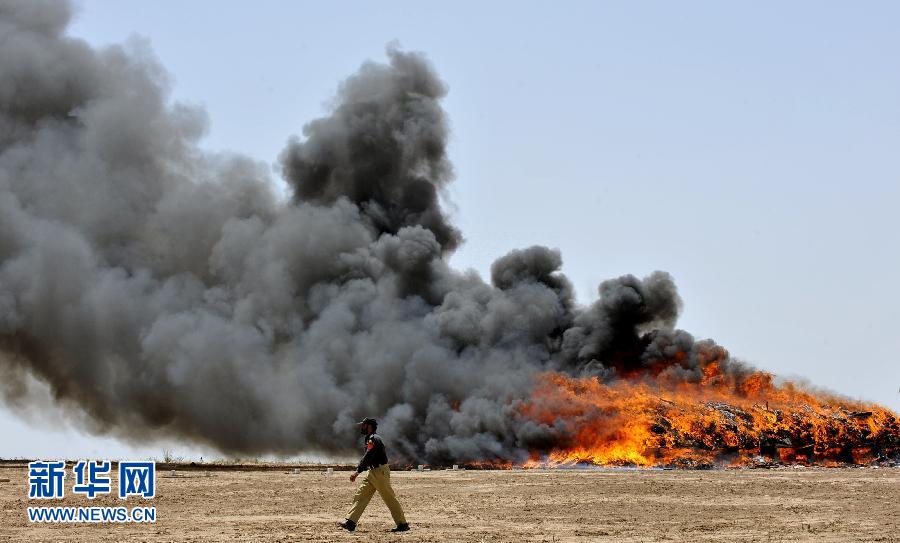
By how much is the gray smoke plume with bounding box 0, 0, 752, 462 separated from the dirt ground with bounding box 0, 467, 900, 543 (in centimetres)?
2481

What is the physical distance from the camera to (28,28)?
92.6m

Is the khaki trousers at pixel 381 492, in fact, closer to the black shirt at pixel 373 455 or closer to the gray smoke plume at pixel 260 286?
the black shirt at pixel 373 455

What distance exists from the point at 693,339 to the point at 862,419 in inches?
450

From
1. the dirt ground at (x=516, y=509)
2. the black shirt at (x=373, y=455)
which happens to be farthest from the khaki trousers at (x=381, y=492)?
the dirt ground at (x=516, y=509)

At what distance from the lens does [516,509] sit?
36562 millimetres

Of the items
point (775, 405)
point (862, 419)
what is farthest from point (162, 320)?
point (862, 419)

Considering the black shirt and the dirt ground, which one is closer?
the dirt ground

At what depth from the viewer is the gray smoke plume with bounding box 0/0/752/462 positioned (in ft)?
263

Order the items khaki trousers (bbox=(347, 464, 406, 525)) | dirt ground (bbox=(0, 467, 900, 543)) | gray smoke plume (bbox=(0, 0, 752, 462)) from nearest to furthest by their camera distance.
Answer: dirt ground (bbox=(0, 467, 900, 543))
khaki trousers (bbox=(347, 464, 406, 525))
gray smoke plume (bbox=(0, 0, 752, 462))

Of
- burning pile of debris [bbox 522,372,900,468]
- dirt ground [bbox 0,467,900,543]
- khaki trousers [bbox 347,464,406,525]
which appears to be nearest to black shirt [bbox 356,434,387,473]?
khaki trousers [bbox 347,464,406,525]

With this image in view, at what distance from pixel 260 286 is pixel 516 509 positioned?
54.2 meters

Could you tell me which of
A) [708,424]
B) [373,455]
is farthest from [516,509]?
[708,424]

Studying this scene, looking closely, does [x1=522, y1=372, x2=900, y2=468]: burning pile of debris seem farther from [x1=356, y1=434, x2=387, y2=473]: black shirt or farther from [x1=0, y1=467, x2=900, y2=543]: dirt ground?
[x1=356, y1=434, x2=387, y2=473]: black shirt

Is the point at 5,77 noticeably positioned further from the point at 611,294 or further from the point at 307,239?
the point at 611,294
